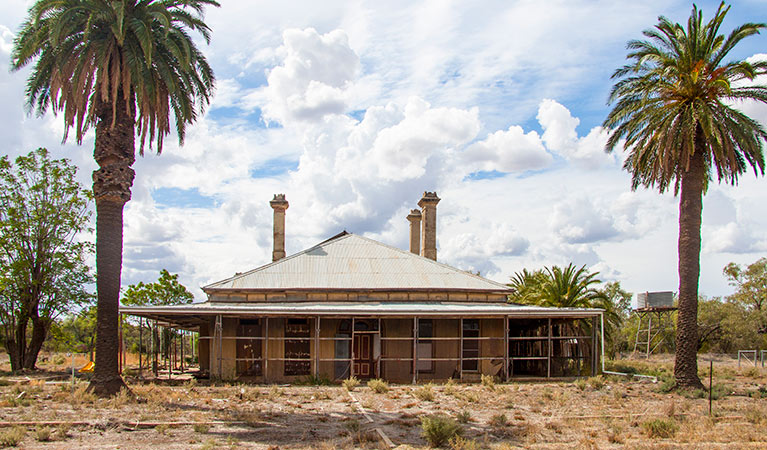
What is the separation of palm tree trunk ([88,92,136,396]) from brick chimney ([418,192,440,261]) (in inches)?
722

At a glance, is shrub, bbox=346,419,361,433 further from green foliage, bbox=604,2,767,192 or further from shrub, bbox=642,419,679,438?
green foliage, bbox=604,2,767,192

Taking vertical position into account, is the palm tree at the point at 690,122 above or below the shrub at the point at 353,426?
above

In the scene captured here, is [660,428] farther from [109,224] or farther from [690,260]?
[109,224]

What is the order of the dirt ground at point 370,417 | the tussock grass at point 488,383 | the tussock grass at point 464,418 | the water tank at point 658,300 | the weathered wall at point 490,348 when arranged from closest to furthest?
the dirt ground at point 370,417 → the tussock grass at point 464,418 → the tussock grass at point 488,383 → the weathered wall at point 490,348 → the water tank at point 658,300

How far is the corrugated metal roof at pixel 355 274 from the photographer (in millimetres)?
27047

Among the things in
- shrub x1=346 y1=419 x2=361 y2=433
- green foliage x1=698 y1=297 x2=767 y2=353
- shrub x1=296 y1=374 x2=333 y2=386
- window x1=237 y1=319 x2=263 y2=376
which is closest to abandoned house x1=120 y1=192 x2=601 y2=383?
window x1=237 y1=319 x2=263 y2=376

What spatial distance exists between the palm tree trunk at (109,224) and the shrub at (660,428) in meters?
12.9

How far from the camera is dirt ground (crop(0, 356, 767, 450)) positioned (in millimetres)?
12320

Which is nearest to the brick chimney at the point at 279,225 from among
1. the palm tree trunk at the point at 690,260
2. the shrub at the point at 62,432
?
the palm tree trunk at the point at 690,260

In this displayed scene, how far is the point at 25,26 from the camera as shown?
17500mm

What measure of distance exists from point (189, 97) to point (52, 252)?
16.4 metres

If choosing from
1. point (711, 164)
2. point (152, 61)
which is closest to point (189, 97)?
point (152, 61)

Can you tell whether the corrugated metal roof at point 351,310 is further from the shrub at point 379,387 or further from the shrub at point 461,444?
the shrub at point 461,444

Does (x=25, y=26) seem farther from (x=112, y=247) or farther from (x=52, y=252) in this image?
(x=52, y=252)
